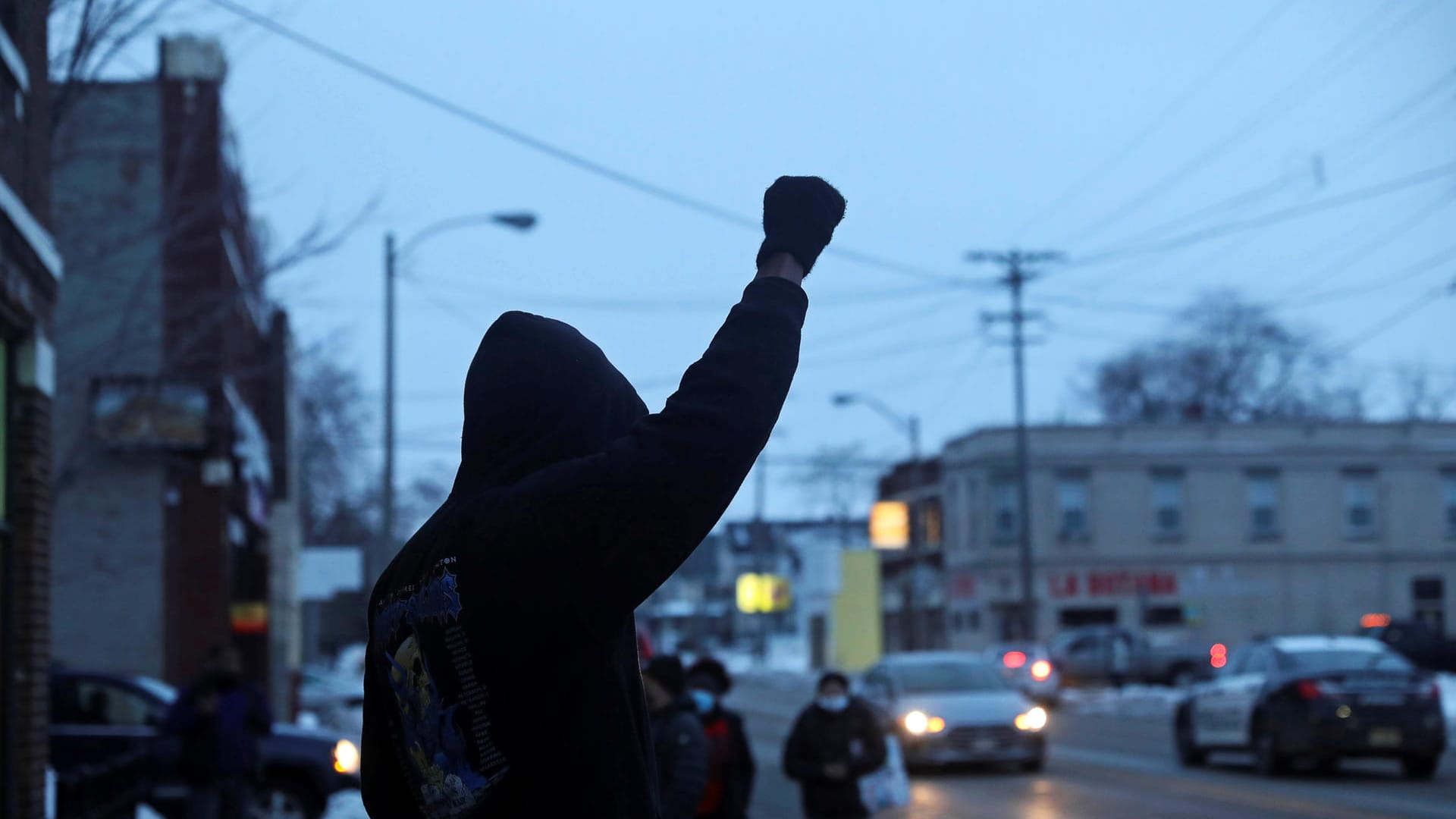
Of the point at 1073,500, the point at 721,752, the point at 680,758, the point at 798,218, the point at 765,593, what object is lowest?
the point at 721,752

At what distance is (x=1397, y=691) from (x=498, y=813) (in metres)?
18.5

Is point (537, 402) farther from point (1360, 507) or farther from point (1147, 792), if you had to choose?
point (1360, 507)

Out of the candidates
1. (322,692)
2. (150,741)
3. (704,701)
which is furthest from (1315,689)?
(322,692)

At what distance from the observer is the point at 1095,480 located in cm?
5822

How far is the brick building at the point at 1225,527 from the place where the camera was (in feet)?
191

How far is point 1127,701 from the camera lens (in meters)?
39.0

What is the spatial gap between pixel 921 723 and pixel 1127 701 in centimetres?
1834

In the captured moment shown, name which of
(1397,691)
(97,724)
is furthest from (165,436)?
(1397,691)

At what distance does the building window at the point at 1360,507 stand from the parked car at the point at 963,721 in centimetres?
3910

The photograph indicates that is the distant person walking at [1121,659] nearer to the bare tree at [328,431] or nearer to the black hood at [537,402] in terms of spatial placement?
the bare tree at [328,431]

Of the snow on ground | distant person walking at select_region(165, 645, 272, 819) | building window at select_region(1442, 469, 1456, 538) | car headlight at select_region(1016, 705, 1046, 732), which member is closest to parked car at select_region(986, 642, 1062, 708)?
car headlight at select_region(1016, 705, 1046, 732)

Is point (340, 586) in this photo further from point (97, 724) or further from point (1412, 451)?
point (1412, 451)

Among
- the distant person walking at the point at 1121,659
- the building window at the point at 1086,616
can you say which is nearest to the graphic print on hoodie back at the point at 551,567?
the distant person walking at the point at 1121,659

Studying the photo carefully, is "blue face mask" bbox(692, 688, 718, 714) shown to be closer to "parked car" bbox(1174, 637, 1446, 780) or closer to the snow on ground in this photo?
the snow on ground
